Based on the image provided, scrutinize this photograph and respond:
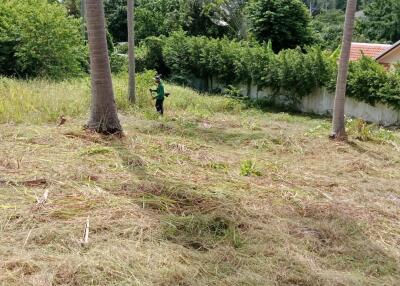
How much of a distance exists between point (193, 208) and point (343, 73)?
6024 millimetres

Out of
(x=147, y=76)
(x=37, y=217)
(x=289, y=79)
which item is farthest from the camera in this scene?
(x=289, y=79)

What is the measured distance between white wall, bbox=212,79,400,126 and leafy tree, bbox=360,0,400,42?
2367 centimetres

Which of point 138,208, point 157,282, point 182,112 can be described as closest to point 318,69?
point 182,112

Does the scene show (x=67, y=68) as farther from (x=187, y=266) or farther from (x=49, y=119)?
(x=187, y=266)

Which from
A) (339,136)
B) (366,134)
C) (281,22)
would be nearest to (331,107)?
(366,134)

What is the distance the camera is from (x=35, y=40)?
685 inches

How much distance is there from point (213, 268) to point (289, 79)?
1327cm

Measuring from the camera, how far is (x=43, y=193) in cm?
577

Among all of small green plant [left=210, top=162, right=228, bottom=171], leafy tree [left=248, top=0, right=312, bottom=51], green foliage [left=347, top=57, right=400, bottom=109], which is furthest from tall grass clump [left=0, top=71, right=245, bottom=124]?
leafy tree [left=248, top=0, right=312, bottom=51]

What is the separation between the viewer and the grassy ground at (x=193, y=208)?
14.0 ft

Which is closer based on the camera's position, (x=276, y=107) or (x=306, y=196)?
(x=306, y=196)

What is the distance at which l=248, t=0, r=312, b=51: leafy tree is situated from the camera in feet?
70.2

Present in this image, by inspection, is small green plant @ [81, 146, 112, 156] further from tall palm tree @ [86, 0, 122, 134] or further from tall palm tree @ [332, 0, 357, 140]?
tall palm tree @ [332, 0, 357, 140]

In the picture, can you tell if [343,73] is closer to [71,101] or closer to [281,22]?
[71,101]
